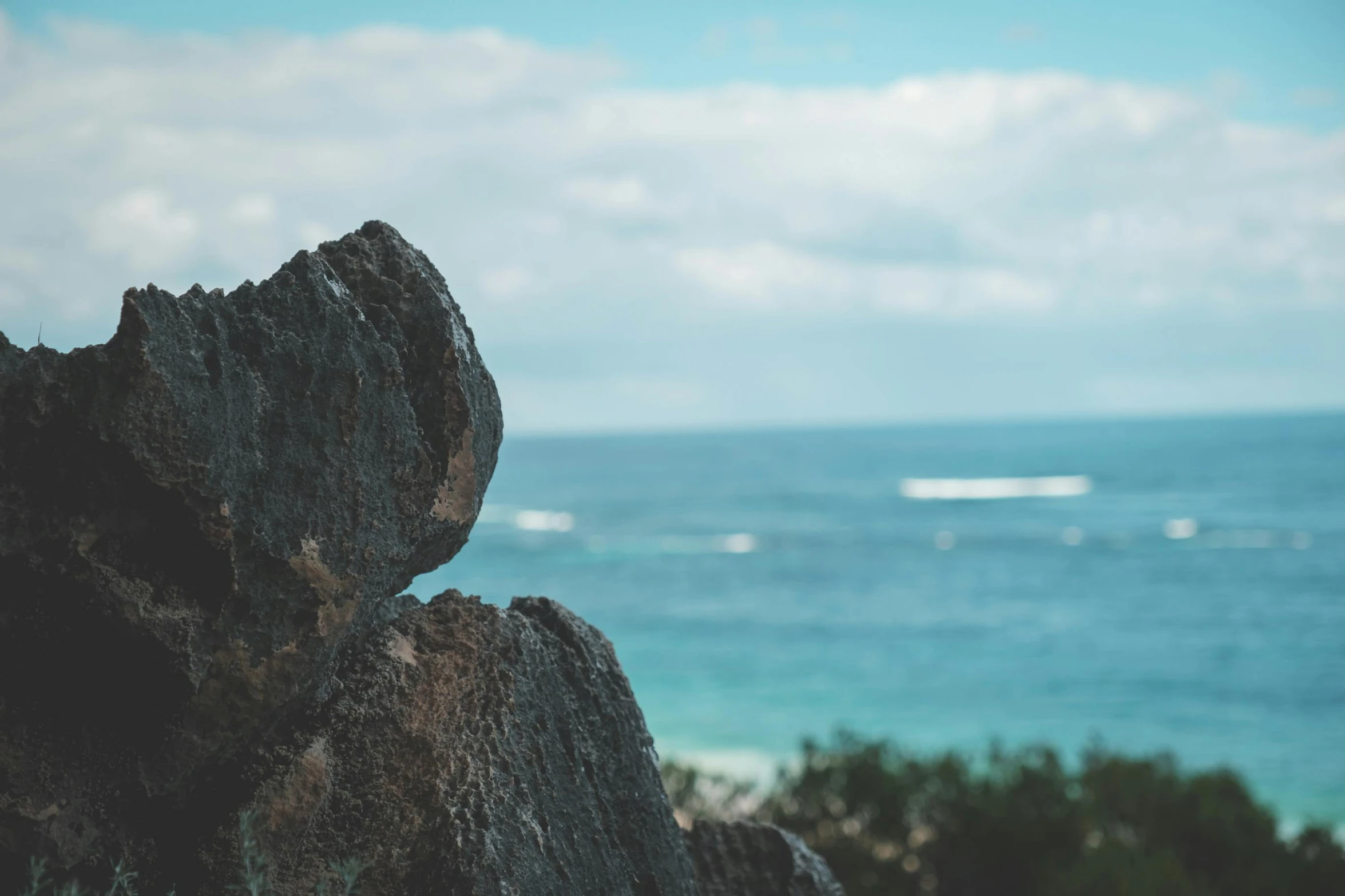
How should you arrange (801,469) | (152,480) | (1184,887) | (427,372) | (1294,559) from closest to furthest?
(152,480)
(427,372)
(1184,887)
(1294,559)
(801,469)

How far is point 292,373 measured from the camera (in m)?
3.16

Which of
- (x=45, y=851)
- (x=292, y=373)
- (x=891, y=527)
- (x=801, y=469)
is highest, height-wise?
(x=801, y=469)

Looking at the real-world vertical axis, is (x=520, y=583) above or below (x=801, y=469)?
below

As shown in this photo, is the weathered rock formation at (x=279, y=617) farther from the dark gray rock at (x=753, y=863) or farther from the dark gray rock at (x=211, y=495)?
the dark gray rock at (x=753, y=863)

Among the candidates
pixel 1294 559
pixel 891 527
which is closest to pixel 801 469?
pixel 891 527

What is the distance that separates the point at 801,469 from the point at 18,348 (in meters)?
111

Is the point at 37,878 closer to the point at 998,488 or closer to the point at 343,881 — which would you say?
the point at 343,881

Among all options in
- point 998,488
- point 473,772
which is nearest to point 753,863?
point 473,772

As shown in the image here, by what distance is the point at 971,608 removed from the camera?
42750 mm

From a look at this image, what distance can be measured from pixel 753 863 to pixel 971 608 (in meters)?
39.9

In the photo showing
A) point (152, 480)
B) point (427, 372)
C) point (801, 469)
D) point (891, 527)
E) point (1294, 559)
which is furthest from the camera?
point (801, 469)

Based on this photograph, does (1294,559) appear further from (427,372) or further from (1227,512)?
(427,372)

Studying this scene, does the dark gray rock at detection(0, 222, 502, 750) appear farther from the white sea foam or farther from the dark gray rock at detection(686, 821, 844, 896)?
the white sea foam

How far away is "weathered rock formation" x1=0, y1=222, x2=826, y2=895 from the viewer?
9.48 ft
